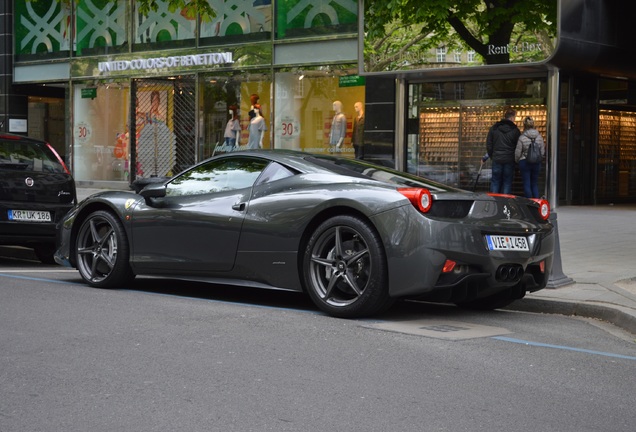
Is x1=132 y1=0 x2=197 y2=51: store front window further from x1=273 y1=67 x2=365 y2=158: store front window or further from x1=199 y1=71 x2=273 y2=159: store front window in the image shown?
x1=273 y1=67 x2=365 y2=158: store front window

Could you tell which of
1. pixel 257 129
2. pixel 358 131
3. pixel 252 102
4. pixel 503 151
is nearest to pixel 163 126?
pixel 252 102

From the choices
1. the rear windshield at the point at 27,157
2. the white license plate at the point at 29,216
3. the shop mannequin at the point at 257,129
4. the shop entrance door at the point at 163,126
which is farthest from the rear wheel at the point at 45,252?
the shop entrance door at the point at 163,126

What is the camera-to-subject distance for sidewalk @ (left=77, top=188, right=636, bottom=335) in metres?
7.76

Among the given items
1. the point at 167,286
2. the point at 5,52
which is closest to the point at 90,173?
the point at 5,52

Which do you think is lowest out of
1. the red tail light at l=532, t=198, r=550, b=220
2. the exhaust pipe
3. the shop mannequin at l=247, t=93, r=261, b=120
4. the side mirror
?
the exhaust pipe

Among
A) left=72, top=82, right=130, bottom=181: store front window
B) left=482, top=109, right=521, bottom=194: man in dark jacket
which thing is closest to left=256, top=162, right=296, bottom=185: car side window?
left=482, top=109, right=521, bottom=194: man in dark jacket

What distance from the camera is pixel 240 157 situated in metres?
8.34

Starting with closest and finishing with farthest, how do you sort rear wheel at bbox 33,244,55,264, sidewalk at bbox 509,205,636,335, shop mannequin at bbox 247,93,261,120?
sidewalk at bbox 509,205,636,335 → rear wheel at bbox 33,244,55,264 → shop mannequin at bbox 247,93,261,120

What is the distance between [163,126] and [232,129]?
7.94 feet

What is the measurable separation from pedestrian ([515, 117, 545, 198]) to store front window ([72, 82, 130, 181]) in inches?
451

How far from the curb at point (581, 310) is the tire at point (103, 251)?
11.1ft

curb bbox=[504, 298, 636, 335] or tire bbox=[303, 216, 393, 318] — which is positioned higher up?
tire bbox=[303, 216, 393, 318]

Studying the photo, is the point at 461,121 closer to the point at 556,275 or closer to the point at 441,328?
the point at 556,275

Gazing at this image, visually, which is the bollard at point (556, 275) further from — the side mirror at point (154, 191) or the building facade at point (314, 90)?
the building facade at point (314, 90)
